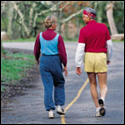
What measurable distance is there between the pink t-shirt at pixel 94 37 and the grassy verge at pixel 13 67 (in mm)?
5661

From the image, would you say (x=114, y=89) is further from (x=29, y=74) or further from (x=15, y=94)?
(x=29, y=74)

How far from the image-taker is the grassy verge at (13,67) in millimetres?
17797

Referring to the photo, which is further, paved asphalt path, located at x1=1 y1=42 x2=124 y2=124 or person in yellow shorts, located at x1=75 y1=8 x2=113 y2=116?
person in yellow shorts, located at x1=75 y1=8 x2=113 y2=116

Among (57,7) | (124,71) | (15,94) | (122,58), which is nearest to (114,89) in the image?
(15,94)

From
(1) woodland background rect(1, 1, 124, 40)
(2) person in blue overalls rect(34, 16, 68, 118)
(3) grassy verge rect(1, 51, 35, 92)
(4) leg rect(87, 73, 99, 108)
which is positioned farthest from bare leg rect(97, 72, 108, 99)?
(1) woodland background rect(1, 1, 124, 40)

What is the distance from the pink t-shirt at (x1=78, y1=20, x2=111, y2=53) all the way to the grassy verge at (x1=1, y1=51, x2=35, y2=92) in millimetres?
5661

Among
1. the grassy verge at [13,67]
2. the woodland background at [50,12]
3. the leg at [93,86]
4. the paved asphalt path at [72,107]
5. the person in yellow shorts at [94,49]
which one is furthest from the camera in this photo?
the woodland background at [50,12]

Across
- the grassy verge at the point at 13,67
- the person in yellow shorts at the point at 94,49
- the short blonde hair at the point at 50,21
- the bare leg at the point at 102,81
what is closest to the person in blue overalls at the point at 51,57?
the short blonde hair at the point at 50,21

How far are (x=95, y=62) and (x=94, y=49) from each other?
0.24m

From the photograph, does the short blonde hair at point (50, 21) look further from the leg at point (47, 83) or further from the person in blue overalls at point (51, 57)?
the leg at point (47, 83)

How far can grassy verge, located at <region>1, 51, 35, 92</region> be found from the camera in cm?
1780

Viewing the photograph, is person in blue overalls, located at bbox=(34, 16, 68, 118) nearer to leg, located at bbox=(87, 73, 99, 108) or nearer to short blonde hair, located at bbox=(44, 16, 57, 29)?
short blonde hair, located at bbox=(44, 16, 57, 29)

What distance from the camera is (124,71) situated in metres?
20.2

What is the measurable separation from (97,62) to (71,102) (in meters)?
2.90
